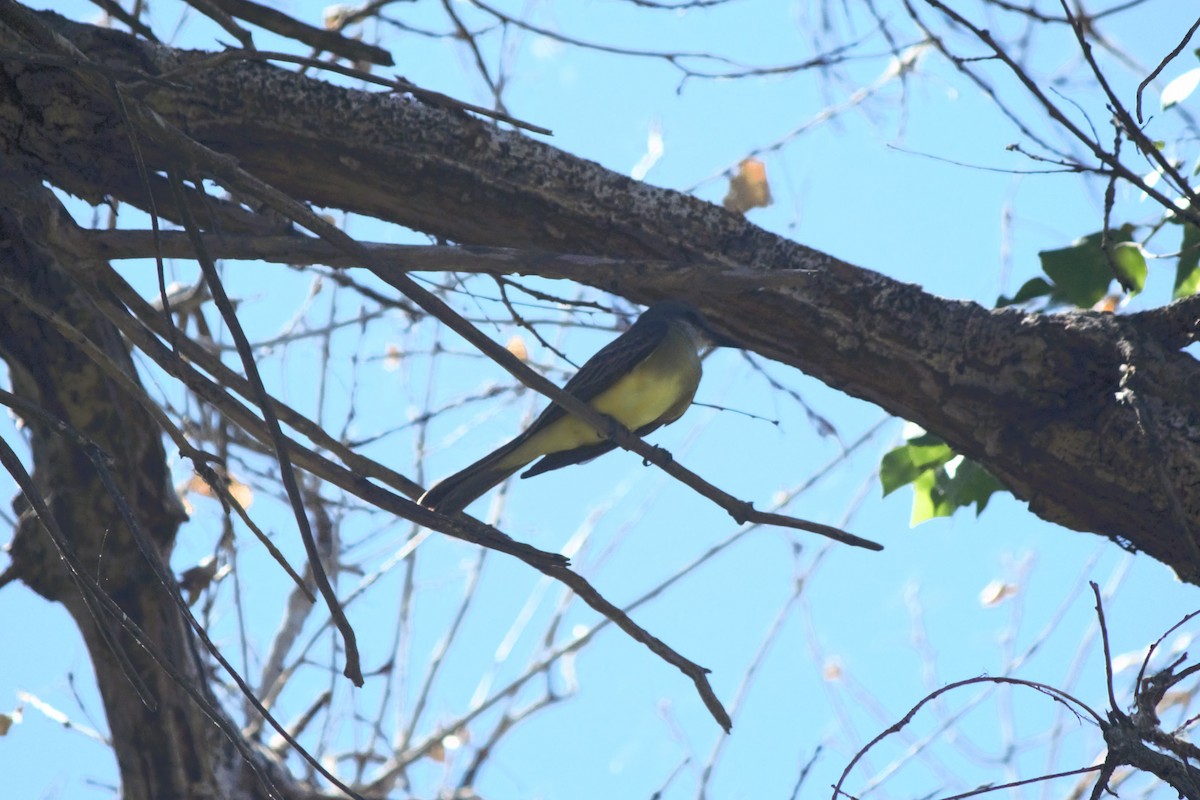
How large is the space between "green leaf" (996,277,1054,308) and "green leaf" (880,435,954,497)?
517 mm

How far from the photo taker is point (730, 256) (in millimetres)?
3506

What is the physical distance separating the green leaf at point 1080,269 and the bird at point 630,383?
1157 mm

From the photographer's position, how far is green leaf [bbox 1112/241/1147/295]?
3527 millimetres

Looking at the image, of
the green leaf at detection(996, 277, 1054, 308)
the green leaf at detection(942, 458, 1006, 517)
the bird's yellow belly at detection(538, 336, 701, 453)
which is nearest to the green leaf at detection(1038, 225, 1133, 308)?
the green leaf at detection(996, 277, 1054, 308)

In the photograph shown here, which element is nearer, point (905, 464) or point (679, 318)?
point (905, 464)

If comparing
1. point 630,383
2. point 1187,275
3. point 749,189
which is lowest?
point 630,383

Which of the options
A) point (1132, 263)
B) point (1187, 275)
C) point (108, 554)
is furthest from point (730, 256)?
point (108, 554)

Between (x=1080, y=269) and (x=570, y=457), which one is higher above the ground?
(x=1080, y=269)

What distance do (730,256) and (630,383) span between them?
3.18ft

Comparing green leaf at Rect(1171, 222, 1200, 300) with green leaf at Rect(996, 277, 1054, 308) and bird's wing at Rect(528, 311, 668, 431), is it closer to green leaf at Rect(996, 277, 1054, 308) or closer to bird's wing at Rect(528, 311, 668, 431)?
green leaf at Rect(996, 277, 1054, 308)

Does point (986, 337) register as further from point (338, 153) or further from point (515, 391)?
point (515, 391)

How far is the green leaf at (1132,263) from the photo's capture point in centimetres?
353

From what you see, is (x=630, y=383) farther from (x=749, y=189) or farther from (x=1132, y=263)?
(x=1132, y=263)

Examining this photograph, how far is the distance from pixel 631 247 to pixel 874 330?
74cm
